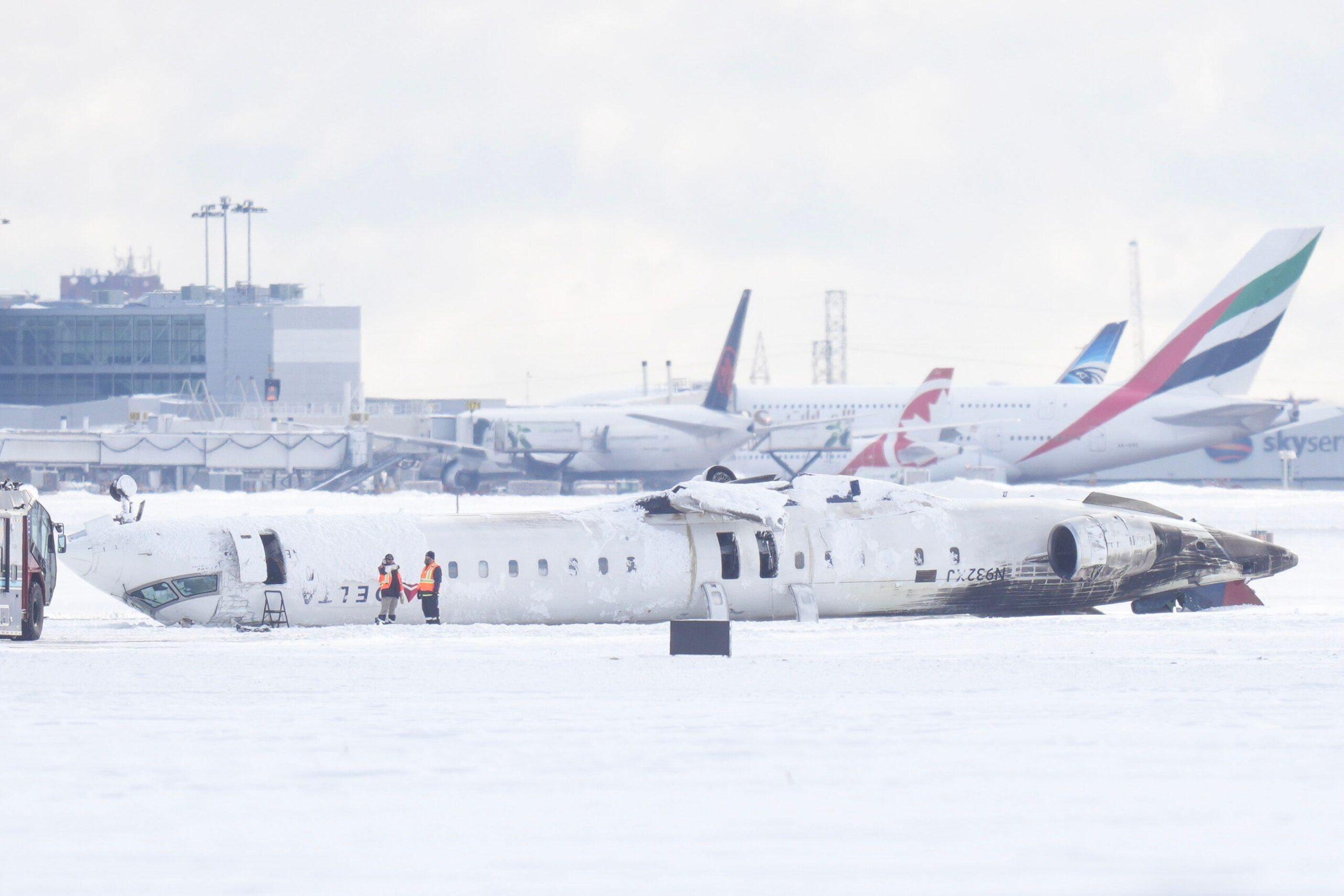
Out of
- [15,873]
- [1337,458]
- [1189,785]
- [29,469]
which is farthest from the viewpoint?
[1337,458]

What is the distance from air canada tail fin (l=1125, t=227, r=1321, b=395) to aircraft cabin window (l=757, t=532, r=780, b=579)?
5126cm

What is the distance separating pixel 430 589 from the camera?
25.3 metres

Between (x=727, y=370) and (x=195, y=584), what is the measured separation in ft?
170

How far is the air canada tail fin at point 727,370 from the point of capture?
241 feet

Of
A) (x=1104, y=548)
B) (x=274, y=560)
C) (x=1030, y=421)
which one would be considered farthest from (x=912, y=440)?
(x=274, y=560)

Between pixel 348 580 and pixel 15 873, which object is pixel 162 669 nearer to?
pixel 348 580

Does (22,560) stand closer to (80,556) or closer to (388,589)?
(80,556)

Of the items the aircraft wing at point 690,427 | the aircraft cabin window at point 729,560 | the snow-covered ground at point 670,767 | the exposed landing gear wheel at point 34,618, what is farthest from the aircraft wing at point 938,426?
the exposed landing gear wheel at point 34,618

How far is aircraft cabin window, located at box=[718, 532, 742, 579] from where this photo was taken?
2666cm

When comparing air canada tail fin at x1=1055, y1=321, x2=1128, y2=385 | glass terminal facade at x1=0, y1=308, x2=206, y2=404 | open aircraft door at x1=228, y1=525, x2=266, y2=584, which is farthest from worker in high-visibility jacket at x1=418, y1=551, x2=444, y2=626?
glass terminal facade at x1=0, y1=308, x2=206, y2=404

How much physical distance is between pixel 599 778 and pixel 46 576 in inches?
579

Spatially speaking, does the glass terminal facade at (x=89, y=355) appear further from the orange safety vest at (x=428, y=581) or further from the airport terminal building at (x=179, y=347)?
the orange safety vest at (x=428, y=581)

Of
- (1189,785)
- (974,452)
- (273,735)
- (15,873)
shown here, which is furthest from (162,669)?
(974,452)

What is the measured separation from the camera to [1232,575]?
29641 millimetres
